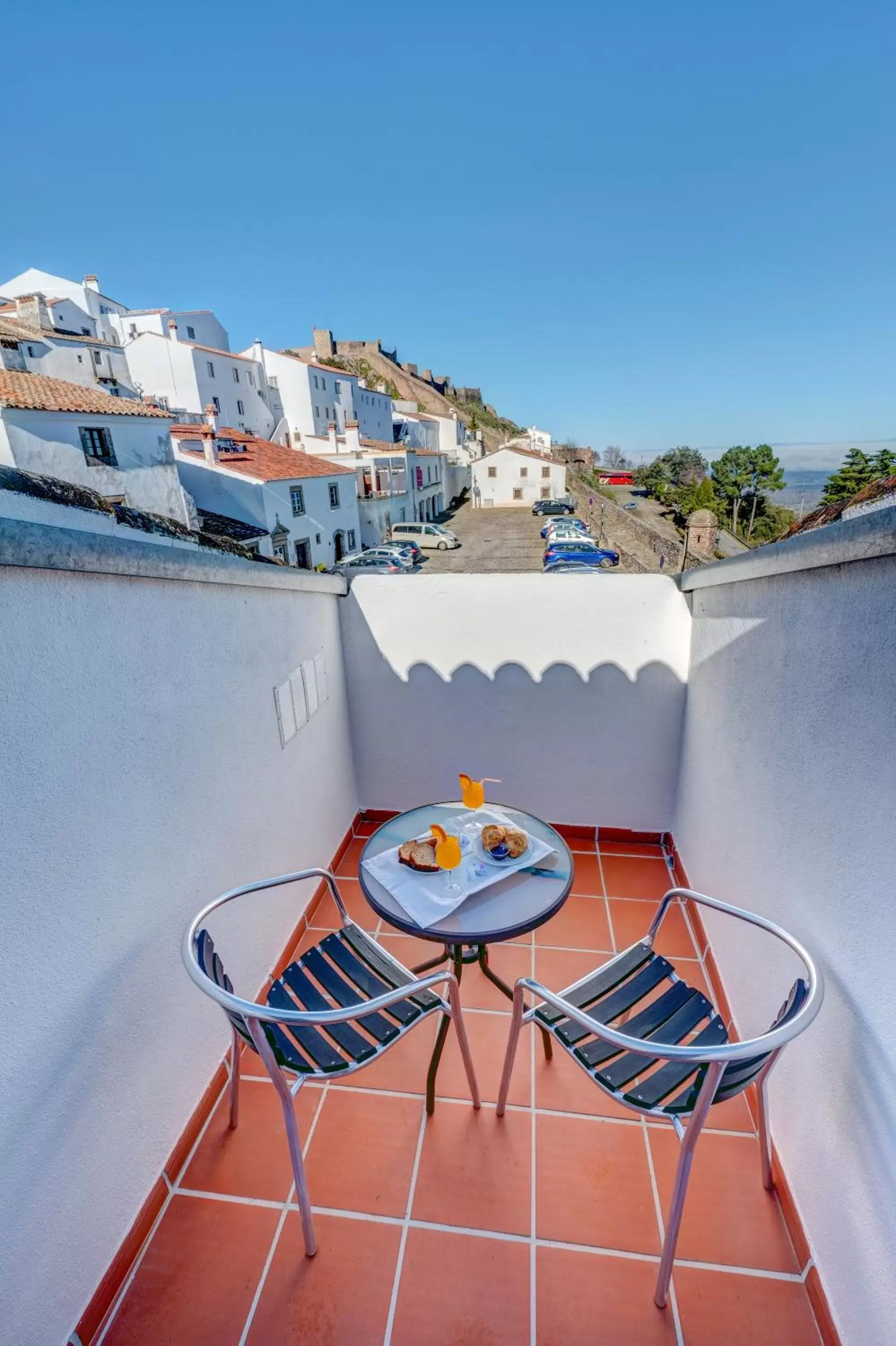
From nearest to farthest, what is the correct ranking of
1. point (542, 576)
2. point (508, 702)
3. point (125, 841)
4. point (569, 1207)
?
point (125, 841)
point (569, 1207)
point (542, 576)
point (508, 702)

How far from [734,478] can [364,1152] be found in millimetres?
41674

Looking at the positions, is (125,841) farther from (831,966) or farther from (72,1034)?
(831,966)

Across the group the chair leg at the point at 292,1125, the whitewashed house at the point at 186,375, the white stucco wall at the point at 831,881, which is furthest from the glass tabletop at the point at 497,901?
the whitewashed house at the point at 186,375

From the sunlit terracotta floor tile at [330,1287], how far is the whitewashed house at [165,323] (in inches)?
1407

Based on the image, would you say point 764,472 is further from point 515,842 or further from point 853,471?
point 515,842

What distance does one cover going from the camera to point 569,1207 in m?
1.62

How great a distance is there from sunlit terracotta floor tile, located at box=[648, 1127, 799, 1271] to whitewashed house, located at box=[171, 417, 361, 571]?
47.2ft

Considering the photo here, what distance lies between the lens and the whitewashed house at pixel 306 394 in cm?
2675

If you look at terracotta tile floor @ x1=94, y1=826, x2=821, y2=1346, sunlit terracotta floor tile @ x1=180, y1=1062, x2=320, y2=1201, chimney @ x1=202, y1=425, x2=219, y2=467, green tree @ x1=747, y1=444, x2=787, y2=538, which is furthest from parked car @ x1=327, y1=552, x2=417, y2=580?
green tree @ x1=747, y1=444, x2=787, y2=538

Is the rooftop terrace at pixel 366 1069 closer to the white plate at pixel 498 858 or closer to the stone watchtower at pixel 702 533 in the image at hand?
the white plate at pixel 498 858

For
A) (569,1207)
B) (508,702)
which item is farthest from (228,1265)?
(508,702)

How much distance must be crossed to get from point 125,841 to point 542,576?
7.47 ft

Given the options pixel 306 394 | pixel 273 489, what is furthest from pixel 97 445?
pixel 306 394

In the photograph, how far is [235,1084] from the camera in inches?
71.4
